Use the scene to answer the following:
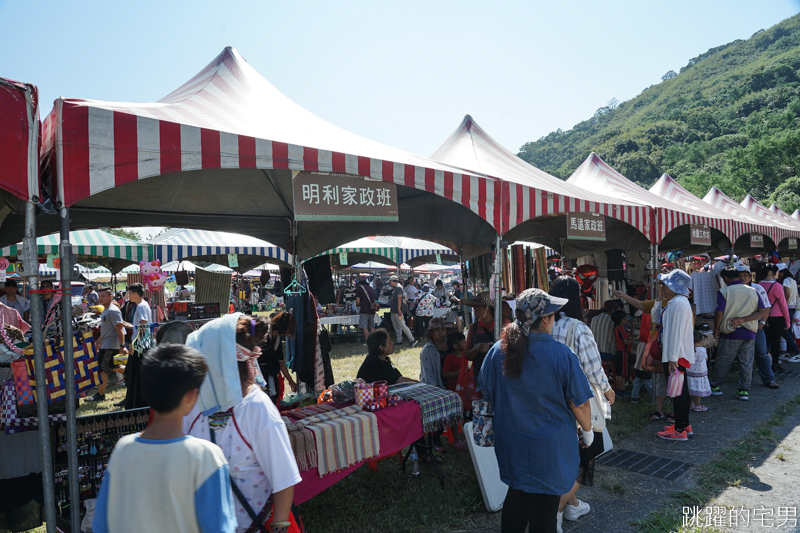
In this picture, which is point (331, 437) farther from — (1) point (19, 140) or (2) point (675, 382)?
(2) point (675, 382)

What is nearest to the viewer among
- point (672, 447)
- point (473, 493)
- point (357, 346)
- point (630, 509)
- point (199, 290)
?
point (630, 509)

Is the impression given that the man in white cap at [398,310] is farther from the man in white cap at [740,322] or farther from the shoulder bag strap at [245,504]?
the shoulder bag strap at [245,504]

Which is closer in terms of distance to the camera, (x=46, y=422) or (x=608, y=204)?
(x=46, y=422)

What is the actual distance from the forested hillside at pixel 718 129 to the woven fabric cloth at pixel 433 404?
144ft

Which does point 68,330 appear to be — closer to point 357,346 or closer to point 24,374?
point 24,374

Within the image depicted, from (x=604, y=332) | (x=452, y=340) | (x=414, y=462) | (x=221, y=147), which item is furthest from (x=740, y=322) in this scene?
(x=221, y=147)

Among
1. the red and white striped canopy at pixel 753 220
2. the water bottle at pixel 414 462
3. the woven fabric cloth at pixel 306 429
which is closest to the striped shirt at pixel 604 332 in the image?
the water bottle at pixel 414 462

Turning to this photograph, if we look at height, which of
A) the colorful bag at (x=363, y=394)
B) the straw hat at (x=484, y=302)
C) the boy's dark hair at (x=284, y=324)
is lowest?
the colorful bag at (x=363, y=394)

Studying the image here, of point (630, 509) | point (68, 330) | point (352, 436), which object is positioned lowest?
point (630, 509)

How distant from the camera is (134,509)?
4.39 feet

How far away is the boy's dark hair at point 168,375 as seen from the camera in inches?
54.9

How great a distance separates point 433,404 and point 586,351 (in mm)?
1627

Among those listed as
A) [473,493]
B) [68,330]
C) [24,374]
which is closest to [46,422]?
[68,330]

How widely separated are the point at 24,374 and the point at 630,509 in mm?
4507
